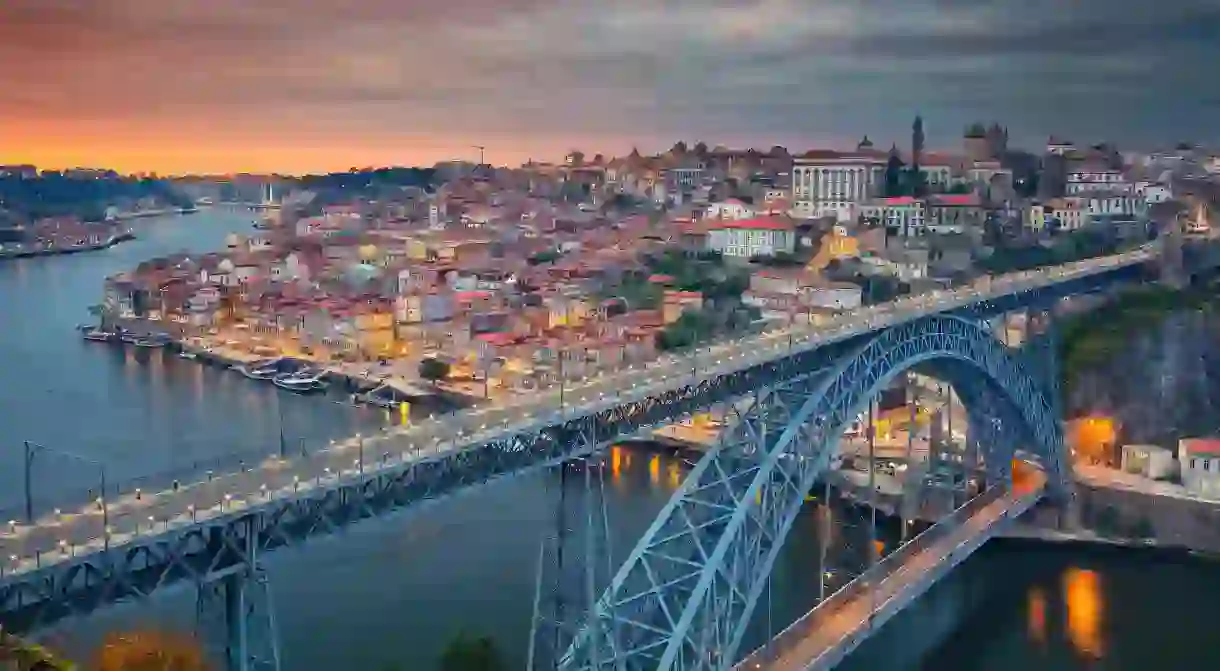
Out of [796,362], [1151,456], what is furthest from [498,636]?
[1151,456]

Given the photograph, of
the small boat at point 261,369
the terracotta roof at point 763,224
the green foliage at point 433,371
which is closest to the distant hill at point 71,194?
the small boat at point 261,369

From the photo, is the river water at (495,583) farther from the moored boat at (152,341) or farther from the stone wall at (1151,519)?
the moored boat at (152,341)

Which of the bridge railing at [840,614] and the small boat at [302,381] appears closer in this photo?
the bridge railing at [840,614]

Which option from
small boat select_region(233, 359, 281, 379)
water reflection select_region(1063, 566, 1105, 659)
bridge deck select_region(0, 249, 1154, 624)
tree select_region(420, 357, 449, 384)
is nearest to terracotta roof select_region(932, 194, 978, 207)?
tree select_region(420, 357, 449, 384)

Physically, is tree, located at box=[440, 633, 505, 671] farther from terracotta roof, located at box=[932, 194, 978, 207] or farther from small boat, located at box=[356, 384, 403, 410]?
terracotta roof, located at box=[932, 194, 978, 207]

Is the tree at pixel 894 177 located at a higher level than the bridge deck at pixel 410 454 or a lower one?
higher

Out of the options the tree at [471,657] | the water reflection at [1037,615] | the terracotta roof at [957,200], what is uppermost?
the terracotta roof at [957,200]

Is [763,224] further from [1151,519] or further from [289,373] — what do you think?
[1151,519]

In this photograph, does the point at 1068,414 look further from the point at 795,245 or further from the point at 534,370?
the point at 795,245
